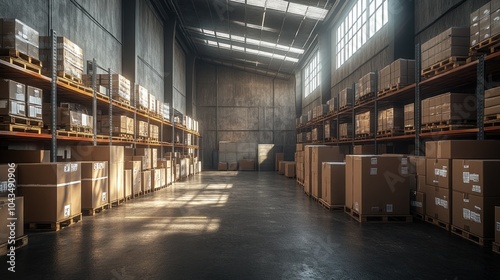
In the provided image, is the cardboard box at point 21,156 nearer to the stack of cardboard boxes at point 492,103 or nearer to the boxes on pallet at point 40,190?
the boxes on pallet at point 40,190

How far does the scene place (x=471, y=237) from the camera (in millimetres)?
4820

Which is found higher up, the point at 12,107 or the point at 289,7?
the point at 289,7

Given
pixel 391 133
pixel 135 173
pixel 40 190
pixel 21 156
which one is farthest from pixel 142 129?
pixel 391 133

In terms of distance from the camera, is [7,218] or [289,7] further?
[289,7]

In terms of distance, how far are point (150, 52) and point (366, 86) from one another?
10251mm

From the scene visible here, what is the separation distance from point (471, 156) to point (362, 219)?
206 cm

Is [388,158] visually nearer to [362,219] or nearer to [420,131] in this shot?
[362,219]

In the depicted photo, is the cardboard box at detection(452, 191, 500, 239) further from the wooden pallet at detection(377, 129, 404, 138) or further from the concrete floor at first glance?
the wooden pallet at detection(377, 129, 404, 138)

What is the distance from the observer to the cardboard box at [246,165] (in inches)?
965

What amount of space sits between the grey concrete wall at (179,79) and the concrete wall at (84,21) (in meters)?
7.89

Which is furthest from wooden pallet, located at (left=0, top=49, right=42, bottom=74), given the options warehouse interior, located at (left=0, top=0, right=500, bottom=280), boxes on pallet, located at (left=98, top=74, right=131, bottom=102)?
boxes on pallet, located at (left=98, top=74, right=131, bottom=102)

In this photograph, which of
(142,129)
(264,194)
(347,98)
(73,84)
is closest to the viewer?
(73,84)

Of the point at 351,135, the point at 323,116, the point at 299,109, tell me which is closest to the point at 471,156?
the point at 351,135

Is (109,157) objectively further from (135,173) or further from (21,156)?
(21,156)
